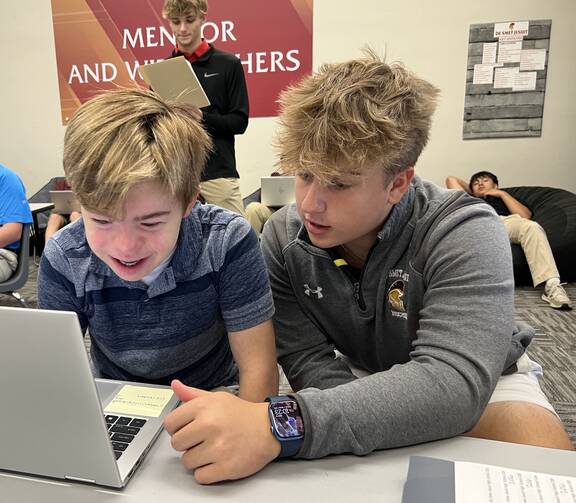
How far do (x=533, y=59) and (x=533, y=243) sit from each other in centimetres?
183

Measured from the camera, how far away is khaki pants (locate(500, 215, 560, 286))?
10.8 ft

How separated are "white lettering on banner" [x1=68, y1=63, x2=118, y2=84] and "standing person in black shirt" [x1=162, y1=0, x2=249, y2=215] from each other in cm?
240

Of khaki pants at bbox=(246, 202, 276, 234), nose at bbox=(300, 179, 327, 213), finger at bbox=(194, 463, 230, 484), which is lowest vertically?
khaki pants at bbox=(246, 202, 276, 234)

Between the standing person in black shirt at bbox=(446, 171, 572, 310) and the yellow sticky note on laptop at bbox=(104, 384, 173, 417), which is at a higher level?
the yellow sticky note on laptop at bbox=(104, 384, 173, 417)

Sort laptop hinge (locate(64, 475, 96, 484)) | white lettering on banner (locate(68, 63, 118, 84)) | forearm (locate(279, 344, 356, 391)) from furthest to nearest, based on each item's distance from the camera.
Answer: white lettering on banner (locate(68, 63, 118, 84)) → forearm (locate(279, 344, 356, 391)) → laptop hinge (locate(64, 475, 96, 484))

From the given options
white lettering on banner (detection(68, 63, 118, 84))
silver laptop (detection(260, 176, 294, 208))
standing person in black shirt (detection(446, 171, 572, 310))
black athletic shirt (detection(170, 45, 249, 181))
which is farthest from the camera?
white lettering on banner (detection(68, 63, 118, 84))

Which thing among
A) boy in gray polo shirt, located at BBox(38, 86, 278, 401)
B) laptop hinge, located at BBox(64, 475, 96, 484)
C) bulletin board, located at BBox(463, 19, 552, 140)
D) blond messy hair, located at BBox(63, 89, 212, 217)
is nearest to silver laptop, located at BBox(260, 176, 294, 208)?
bulletin board, located at BBox(463, 19, 552, 140)

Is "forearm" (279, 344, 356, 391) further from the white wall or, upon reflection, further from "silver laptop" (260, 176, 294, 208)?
the white wall

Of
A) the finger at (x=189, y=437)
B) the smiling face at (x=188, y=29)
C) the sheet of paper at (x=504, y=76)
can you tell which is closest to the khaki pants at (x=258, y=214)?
the smiling face at (x=188, y=29)

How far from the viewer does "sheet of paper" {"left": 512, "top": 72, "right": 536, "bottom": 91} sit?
425 cm

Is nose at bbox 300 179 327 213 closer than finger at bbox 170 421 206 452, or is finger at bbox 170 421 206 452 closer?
finger at bbox 170 421 206 452

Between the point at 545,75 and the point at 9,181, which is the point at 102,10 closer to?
the point at 9,181

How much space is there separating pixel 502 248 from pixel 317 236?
327 millimetres

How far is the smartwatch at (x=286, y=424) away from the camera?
2.09ft
